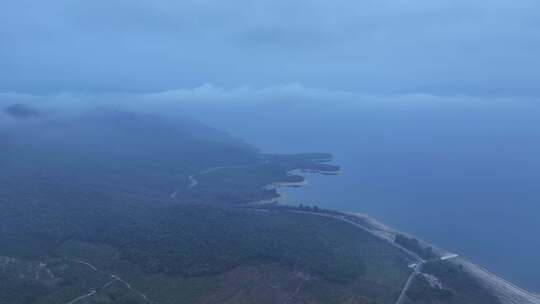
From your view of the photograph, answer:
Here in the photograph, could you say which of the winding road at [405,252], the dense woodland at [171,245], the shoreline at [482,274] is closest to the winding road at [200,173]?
the dense woodland at [171,245]

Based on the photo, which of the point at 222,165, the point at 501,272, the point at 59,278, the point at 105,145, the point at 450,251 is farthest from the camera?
the point at 105,145

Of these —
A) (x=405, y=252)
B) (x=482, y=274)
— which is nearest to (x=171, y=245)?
(x=405, y=252)

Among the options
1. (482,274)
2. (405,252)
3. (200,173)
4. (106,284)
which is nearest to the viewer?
(106,284)

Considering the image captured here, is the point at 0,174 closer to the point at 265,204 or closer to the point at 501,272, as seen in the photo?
the point at 265,204

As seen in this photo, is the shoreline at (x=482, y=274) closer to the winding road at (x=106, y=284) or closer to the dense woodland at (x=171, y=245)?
the dense woodland at (x=171, y=245)

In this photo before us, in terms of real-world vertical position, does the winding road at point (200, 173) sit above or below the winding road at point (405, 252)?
above

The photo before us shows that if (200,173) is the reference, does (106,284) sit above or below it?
below

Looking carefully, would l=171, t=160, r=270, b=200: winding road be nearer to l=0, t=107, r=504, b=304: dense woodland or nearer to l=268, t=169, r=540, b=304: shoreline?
l=0, t=107, r=504, b=304: dense woodland

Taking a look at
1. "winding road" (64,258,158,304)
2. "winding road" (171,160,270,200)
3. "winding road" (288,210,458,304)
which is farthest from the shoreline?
"winding road" (64,258,158,304)

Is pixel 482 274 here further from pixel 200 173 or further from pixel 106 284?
pixel 200 173

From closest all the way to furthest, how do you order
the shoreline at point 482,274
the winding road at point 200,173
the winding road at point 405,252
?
the winding road at point 405,252 < the shoreline at point 482,274 < the winding road at point 200,173

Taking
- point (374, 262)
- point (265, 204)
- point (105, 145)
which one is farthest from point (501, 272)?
point (105, 145)
